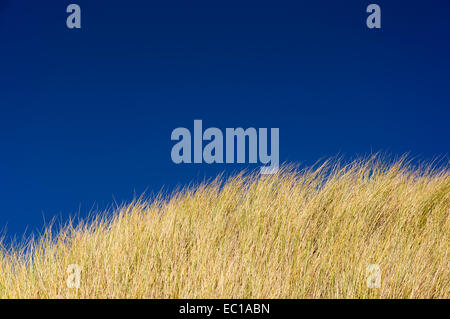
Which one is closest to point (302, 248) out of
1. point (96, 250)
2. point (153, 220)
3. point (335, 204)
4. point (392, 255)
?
point (392, 255)

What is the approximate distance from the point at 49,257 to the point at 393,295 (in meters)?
2.67

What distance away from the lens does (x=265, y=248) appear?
338cm

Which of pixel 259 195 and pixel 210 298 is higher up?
pixel 259 195

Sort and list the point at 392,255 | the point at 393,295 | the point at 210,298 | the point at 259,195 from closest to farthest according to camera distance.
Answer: the point at 210,298, the point at 393,295, the point at 392,255, the point at 259,195

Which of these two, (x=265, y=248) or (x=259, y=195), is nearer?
(x=265, y=248)

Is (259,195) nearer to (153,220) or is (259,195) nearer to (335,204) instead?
(335,204)

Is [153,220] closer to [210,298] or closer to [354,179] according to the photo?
[210,298]

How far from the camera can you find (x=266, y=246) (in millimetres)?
3395

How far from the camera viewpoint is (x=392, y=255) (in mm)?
3316

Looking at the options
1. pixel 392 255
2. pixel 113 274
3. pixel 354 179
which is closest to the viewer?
pixel 113 274

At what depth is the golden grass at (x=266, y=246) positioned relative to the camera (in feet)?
9.52

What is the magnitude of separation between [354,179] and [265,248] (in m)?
1.76

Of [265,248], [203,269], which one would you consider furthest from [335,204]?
[203,269]

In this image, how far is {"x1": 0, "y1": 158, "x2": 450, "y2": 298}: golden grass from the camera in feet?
9.52
